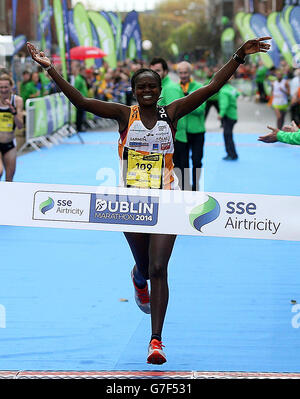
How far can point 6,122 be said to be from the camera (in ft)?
34.9

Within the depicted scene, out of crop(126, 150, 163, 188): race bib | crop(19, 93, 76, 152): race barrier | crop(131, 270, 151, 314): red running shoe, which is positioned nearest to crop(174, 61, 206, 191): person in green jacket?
crop(131, 270, 151, 314): red running shoe

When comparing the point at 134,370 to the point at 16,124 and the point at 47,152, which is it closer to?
the point at 16,124

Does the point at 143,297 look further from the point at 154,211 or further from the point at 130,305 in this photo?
the point at 154,211

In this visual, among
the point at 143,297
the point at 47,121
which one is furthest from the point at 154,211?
the point at 47,121

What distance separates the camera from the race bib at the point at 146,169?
518cm

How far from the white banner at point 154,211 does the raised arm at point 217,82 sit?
754mm

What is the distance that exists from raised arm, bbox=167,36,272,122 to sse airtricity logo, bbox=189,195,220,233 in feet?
2.65

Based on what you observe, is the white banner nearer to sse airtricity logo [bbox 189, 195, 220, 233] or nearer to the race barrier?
sse airtricity logo [bbox 189, 195, 220, 233]

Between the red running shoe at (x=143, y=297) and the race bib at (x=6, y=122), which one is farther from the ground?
the race bib at (x=6, y=122)

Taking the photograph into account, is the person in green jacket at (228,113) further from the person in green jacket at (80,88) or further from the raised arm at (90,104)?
the raised arm at (90,104)

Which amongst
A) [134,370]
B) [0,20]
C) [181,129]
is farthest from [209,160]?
[0,20]

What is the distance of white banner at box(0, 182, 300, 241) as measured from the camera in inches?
184

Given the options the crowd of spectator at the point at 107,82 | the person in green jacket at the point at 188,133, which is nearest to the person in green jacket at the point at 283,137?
the person in green jacket at the point at 188,133

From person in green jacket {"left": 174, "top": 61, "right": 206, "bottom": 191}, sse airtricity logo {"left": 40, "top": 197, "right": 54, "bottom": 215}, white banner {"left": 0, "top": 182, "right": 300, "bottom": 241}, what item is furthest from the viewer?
person in green jacket {"left": 174, "top": 61, "right": 206, "bottom": 191}
